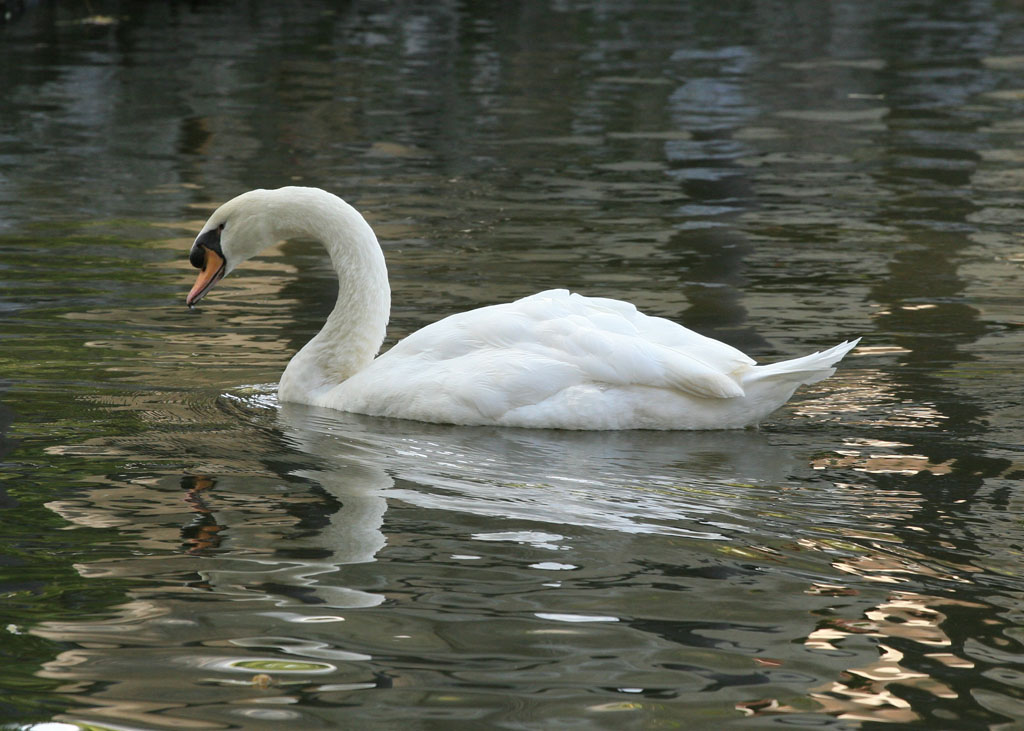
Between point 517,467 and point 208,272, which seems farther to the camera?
point 208,272

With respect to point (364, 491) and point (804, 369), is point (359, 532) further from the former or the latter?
point (804, 369)

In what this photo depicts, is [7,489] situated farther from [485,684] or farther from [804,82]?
[804,82]

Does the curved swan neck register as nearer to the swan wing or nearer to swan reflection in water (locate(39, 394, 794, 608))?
swan reflection in water (locate(39, 394, 794, 608))

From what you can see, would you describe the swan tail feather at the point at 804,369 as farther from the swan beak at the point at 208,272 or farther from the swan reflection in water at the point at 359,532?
the swan beak at the point at 208,272

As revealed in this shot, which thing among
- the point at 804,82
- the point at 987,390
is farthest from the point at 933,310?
the point at 804,82

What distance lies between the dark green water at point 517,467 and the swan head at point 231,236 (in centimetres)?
48

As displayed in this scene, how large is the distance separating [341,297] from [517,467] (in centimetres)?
173

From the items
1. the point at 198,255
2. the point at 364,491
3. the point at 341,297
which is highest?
the point at 198,255

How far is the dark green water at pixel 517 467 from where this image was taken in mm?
4059

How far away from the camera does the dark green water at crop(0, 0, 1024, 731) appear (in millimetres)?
4059

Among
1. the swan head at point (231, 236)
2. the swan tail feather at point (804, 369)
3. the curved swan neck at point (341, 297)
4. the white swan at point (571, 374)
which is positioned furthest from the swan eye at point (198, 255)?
the swan tail feather at point (804, 369)

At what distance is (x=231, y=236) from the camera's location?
750cm

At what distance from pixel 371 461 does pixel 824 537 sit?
6.22 ft

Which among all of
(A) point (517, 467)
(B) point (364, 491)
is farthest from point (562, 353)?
(B) point (364, 491)
